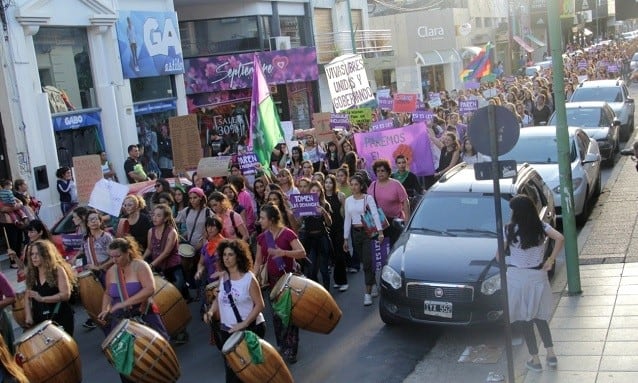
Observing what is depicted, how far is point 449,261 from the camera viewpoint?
875cm

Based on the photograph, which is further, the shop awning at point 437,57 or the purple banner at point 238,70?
the shop awning at point 437,57

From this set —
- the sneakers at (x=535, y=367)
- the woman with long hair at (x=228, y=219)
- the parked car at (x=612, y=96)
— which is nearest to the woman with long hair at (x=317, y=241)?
the woman with long hair at (x=228, y=219)

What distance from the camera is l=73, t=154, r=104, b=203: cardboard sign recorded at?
44.3 feet

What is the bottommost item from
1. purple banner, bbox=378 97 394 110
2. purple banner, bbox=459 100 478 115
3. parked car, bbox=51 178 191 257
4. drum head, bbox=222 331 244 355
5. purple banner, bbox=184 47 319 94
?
drum head, bbox=222 331 244 355

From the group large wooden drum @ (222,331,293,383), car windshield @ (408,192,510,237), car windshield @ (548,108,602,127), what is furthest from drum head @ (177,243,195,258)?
car windshield @ (548,108,602,127)

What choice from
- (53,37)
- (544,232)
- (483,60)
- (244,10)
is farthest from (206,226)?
(483,60)

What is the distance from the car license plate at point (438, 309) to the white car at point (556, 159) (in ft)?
17.0

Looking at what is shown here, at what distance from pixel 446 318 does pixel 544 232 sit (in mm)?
1581

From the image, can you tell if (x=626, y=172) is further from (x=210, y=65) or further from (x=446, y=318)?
(x=210, y=65)

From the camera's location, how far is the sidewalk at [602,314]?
741 centimetres

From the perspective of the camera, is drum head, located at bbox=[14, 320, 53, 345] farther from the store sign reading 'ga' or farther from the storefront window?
the store sign reading 'ga'

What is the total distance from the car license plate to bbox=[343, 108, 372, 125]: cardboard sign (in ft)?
39.1

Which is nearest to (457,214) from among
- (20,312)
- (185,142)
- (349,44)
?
(20,312)

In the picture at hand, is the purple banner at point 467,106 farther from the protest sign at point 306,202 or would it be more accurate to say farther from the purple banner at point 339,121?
the protest sign at point 306,202
